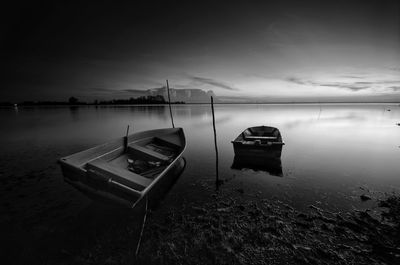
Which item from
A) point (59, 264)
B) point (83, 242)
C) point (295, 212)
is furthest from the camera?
point (295, 212)

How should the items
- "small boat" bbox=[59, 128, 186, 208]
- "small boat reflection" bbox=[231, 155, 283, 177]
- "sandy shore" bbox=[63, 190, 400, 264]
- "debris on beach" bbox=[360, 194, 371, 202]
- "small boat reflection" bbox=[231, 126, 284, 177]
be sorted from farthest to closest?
"small boat reflection" bbox=[231, 126, 284, 177] → "small boat reflection" bbox=[231, 155, 283, 177] → "debris on beach" bbox=[360, 194, 371, 202] → "small boat" bbox=[59, 128, 186, 208] → "sandy shore" bbox=[63, 190, 400, 264]

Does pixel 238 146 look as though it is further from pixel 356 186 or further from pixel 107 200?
pixel 107 200

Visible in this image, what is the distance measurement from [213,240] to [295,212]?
11.8ft

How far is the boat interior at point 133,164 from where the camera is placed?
21.4 ft

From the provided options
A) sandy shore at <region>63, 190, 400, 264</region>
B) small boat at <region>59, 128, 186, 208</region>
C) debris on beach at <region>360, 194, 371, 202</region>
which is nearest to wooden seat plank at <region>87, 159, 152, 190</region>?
small boat at <region>59, 128, 186, 208</region>

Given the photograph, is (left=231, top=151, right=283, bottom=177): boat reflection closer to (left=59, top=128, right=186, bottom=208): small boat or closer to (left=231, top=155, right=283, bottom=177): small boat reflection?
(left=231, top=155, right=283, bottom=177): small boat reflection

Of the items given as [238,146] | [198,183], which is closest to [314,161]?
[238,146]

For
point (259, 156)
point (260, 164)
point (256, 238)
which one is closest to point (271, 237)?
point (256, 238)

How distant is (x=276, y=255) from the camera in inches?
196

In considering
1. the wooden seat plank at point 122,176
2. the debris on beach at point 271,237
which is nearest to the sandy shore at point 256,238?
the debris on beach at point 271,237

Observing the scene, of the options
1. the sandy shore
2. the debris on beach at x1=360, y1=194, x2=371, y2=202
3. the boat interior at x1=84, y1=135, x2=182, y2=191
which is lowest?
the debris on beach at x1=360, y1=194, x2=371, y2=202

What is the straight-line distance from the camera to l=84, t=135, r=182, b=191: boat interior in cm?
Result: 652

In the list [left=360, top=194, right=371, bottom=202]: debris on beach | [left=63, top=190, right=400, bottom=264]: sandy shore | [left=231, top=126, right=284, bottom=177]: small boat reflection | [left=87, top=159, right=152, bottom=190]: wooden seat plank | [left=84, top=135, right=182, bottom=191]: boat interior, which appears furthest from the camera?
[left=231, top=126, right=284, bottom=177]: small boat reflection

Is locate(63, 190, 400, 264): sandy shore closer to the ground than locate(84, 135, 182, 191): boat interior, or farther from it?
closer to the ground
